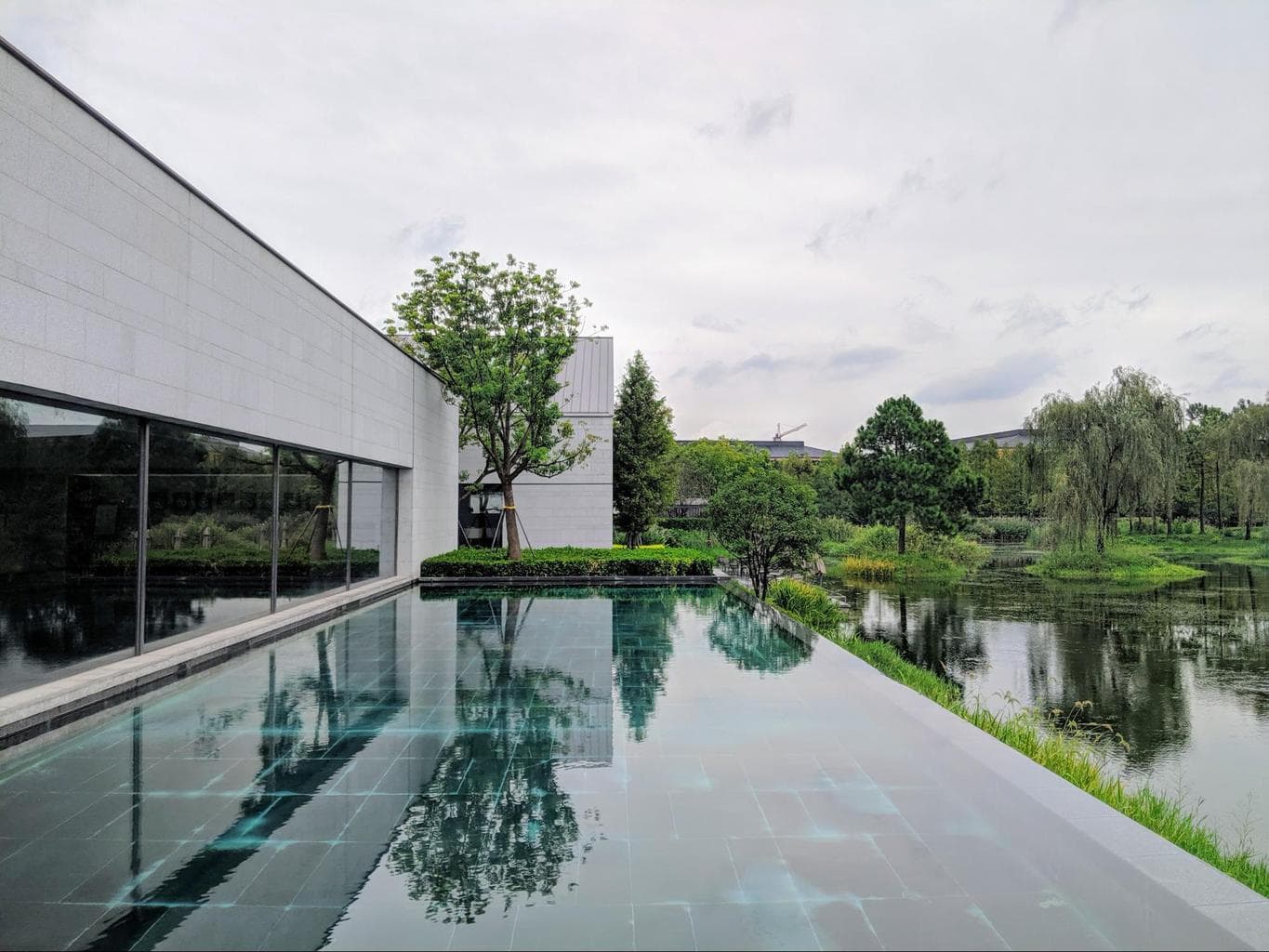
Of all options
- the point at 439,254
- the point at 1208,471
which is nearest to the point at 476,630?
the point at 439,254

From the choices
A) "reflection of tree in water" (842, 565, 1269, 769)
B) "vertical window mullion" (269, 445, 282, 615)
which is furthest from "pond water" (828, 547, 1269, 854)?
"vertical window mullion" (269, 445, 282, 615)

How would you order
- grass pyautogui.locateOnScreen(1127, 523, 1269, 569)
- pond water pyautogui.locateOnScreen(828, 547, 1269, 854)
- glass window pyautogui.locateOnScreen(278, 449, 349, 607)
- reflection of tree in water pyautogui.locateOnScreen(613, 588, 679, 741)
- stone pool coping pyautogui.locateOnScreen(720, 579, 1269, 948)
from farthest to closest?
grass pyautogui.locateOnScreen(1127, 523, 1269, 569) → glass window pyautogui.locateOnScreen(278, 449, 349, 607) → pond water pyautogui.locateOnScreen(828, 547, 1269, 854) → reflection of tree in water pyautogui.locateOnScreen(613, 588, 679, 741) → stone pool coping pyautogui.locateOnScreen(720, 579, 1269, 948)

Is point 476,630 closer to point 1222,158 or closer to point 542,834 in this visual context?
point 542,834

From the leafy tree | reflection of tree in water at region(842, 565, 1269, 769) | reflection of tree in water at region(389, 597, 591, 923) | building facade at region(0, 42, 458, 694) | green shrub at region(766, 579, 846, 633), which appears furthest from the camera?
the leafy tree

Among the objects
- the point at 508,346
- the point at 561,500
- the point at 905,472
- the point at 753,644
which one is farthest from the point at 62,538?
the point at 905,472

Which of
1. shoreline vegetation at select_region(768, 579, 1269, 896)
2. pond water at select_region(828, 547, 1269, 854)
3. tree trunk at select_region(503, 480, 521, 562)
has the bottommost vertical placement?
pond water at select_region(828, 547, 1269, 854)

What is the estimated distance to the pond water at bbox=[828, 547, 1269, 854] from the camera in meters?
5.80

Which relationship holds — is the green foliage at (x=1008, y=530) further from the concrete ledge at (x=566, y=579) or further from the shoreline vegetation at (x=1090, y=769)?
the shoreline vegetation at (x=1090, y=769)

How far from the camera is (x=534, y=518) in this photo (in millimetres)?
20719

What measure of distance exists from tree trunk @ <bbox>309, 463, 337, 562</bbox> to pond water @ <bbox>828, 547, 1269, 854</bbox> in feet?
27.3

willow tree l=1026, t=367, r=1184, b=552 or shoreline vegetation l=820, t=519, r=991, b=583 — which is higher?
willow tree l=1026, t=367, r=1184, b=552

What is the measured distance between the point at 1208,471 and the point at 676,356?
29.1m

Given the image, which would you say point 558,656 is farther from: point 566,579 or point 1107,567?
point 1107,567

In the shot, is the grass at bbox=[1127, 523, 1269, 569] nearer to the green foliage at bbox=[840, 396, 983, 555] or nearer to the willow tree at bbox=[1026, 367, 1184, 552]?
the willow tree at bbox=[1026, 367, 1184, 552]
